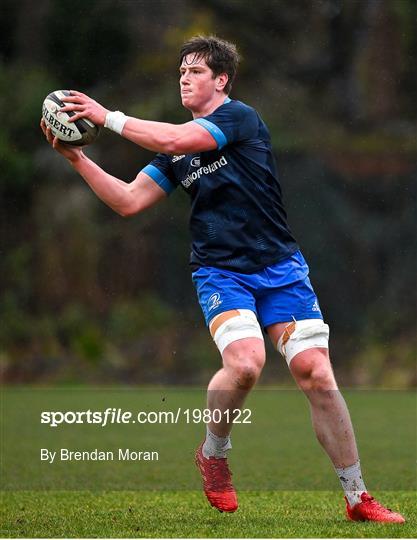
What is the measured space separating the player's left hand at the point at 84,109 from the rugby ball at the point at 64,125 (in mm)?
32

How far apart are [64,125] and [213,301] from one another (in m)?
0.86

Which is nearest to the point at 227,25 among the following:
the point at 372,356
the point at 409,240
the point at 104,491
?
the point at 409,240

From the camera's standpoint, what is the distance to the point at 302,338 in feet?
13.4

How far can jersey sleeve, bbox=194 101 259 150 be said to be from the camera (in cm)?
408

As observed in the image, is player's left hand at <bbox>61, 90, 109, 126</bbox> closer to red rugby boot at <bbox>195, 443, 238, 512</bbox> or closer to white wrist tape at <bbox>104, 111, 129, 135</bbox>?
white wrist tape at <bbox>104, 111, 129, 135</bbox>

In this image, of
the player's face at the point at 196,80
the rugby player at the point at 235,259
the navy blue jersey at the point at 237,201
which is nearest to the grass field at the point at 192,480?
the rugby player at the point at 235,259

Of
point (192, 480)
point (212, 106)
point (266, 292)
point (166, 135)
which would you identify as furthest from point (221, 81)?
point (192, 480)

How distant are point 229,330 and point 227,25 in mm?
8213

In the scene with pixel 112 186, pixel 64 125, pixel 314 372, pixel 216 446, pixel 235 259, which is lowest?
pixel 216 446

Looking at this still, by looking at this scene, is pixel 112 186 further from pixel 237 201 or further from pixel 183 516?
pixel 183 516

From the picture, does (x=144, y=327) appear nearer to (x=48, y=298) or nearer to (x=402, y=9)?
(x=48, y=298)

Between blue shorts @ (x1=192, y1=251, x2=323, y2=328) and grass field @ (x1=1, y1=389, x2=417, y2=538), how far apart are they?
2.52 ft

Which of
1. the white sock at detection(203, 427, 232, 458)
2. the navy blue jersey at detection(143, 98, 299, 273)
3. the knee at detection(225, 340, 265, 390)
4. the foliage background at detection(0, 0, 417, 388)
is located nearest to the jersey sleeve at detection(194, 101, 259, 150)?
the navy blue jersey at detection(143, 98, 299, 273)

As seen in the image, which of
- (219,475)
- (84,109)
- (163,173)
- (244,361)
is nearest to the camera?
(244,361)
